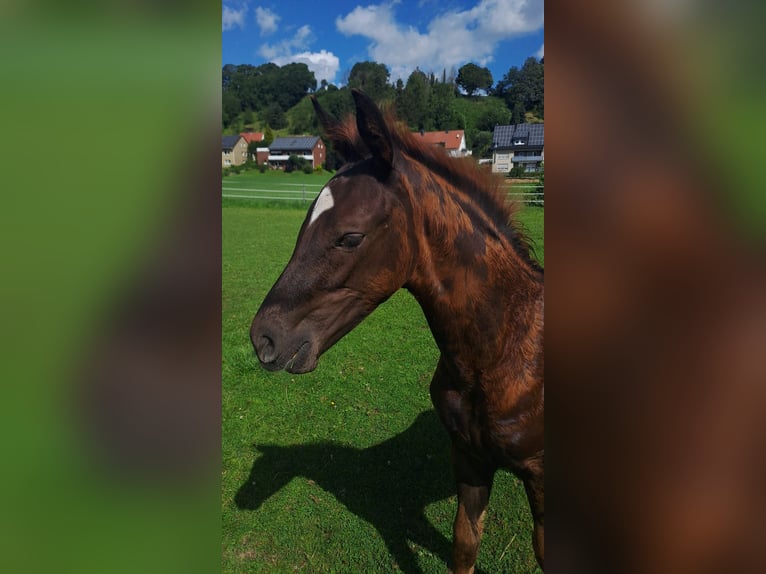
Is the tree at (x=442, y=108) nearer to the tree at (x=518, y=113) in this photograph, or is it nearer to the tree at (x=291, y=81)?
the tree at (x=518, y=113)

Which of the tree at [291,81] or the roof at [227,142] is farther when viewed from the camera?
the tree at [291,81]

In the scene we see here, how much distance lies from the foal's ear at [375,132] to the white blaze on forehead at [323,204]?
20 cm

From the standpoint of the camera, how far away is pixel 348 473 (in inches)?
160

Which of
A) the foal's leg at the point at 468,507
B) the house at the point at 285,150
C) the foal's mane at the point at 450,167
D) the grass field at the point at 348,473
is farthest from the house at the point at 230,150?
the house at the point at 285,150

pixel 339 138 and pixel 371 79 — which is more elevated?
pixel 371 79

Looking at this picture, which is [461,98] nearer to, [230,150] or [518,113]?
Result: [518,113]

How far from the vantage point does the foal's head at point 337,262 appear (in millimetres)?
1654

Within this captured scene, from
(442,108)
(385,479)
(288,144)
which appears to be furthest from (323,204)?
(288,144)

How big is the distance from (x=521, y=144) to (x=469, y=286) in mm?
847
